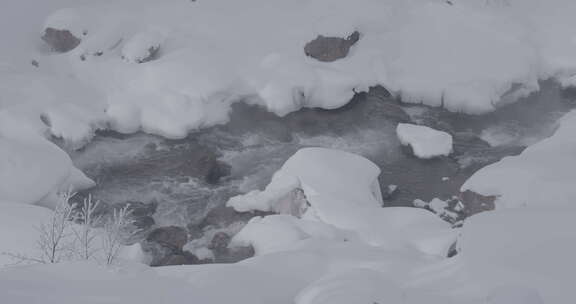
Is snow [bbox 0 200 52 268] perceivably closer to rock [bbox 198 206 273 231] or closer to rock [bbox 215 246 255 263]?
rock [bbox 198 206 273 231]

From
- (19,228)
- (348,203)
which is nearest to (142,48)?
(19,228)

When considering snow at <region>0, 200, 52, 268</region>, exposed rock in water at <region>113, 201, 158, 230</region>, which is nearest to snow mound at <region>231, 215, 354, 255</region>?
exposed rock in water at <region>113, 201, 158, 230</region>

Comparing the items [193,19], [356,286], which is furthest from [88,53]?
[356,286]

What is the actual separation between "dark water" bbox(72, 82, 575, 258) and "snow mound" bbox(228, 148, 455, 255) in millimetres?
965

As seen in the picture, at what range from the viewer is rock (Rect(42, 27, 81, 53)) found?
997 inches

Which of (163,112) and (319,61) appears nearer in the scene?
(163,112)

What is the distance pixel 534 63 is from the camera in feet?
77.9

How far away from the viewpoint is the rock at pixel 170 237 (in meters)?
16.4

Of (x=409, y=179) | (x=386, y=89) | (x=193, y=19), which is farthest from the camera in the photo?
(x=193, y=19)

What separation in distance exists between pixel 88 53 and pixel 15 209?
10.2m

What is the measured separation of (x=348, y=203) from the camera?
53.6ft

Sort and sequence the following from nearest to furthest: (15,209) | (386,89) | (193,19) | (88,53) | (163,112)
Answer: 1. (15,209)
2. (163,112)
3. (386,89)
4. (88,53)
5. (193,19)

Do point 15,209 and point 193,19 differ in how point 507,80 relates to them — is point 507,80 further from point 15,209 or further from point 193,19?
point 15,209

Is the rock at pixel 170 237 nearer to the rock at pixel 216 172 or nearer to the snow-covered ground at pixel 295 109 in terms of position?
the snow-covered ground at pixel 295 109
